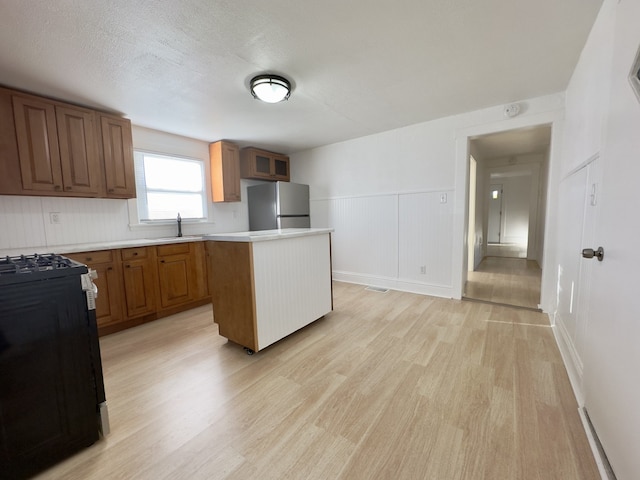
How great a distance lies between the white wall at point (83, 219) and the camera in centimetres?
246

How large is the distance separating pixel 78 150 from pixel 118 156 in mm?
332

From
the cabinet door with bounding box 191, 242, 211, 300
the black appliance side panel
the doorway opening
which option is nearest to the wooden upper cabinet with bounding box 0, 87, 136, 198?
the cabinet door with bounding box 191, 242, 211, 300

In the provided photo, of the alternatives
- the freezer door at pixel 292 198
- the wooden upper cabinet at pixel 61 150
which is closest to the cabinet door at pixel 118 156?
the wooden upper cabinet at pixel 61 150

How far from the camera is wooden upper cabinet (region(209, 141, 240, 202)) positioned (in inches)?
154

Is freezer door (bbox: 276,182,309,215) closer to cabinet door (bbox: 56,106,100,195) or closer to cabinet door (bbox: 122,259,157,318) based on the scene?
cabinet door (bbox: 122,259,157,318)

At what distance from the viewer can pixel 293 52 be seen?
187 centimetres

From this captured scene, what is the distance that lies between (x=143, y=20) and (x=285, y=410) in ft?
7.98

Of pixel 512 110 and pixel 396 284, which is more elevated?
pixel 512 110

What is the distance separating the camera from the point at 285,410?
151 cm

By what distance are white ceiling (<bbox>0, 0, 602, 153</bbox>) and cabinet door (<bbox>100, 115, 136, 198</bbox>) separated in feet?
0.55

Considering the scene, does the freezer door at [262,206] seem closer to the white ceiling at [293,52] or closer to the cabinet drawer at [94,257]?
the white ceiling at [293,52]

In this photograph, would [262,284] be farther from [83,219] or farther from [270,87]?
[83,219]

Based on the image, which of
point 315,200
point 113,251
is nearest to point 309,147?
point 315,200

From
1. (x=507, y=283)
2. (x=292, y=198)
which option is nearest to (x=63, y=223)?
(x=292, y=198)
